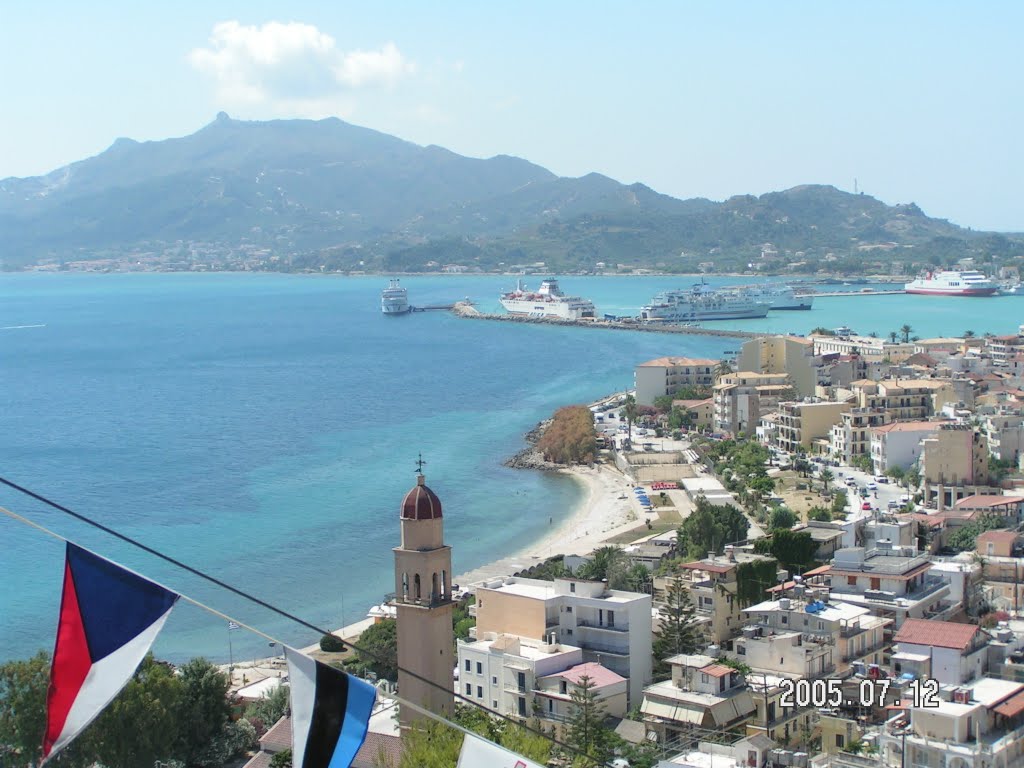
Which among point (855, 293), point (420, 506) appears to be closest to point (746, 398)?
point (420, 506)

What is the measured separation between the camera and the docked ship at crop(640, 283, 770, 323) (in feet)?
160

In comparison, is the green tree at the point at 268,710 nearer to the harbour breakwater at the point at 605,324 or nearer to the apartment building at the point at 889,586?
the apartment building at the point at 889,586

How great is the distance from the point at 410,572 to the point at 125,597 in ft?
12.1

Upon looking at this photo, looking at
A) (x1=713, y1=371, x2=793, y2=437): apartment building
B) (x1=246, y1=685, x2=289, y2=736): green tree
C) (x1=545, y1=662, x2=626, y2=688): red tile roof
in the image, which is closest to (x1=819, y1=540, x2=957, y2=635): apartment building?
(x1=545, y1=662, x2=626, y2=688): red tile roof

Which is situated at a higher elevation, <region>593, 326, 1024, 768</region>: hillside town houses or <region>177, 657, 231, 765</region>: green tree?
<region>593, 326, 1024, 768</region>: hillside town houses

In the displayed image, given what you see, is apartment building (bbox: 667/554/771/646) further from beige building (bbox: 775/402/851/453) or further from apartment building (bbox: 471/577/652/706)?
beige building (bbox: 775/402/851/453)

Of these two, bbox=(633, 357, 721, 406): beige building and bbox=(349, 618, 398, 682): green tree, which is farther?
bbox=(633, 357, 721, 406): beige building

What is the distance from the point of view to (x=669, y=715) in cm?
768

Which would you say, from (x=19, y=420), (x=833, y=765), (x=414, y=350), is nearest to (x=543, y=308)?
(x=414, y=350)

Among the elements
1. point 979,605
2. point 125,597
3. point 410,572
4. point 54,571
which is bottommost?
point 54,571

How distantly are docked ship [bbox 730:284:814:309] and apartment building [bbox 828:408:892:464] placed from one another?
3455 centimetres

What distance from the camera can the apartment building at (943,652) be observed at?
763cm

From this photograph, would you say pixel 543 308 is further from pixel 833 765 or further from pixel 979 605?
pixel 833 765

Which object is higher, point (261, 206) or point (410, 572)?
point (261, 206)
